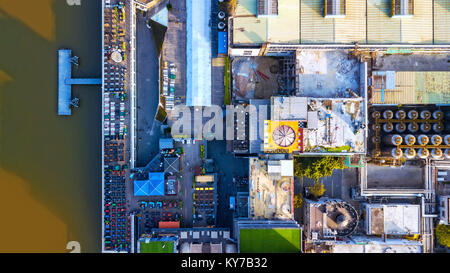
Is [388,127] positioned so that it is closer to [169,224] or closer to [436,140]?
[436,140]

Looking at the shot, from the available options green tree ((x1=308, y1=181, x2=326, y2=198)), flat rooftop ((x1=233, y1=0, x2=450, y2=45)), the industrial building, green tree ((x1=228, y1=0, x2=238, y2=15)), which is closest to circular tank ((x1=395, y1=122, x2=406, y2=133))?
flat rooftop ((x1=233, y1=0, x2=450, y2=45))

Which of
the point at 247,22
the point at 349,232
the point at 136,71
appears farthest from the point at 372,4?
the point at 136,71

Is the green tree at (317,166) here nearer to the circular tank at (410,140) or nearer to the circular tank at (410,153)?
the circular tank at (410,153)

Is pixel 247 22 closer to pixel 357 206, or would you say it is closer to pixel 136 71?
pixel 136 71

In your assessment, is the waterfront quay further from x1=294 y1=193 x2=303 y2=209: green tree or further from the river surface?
x1=294 y1=193 x2=303 y2=209: green tree

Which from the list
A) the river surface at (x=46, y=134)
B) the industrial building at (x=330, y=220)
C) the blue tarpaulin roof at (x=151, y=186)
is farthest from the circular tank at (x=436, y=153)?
the river surface at (x=46, y=134)

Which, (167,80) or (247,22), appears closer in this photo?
(247,22)

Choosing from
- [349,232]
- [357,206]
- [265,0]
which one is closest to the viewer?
[265,0]
